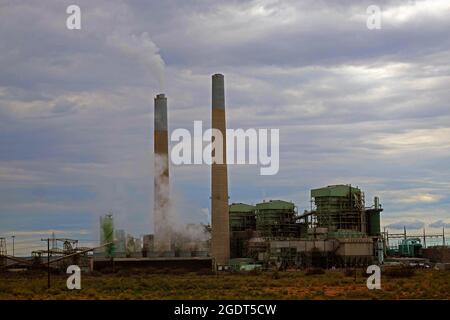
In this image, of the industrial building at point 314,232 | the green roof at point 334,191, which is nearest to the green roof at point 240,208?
the industrial building at point 314,232

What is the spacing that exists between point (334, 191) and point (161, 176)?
19218 millimetres

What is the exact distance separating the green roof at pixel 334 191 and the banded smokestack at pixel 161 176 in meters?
16.9

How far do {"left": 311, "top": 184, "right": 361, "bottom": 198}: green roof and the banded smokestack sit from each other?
1688 cm

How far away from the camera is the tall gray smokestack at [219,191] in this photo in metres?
70.7

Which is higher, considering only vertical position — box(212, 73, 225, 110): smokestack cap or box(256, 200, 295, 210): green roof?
box(212, 73, 225, 110): smokestack cap

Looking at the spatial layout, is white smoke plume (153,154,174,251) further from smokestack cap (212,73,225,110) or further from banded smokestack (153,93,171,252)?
smokestack cap (212,73,225,110)

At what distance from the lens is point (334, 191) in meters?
79.0

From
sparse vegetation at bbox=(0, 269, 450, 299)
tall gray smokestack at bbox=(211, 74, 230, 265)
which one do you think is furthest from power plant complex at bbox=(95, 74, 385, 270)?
sparse vegetation at bbox=(0, 269, 450, 299)

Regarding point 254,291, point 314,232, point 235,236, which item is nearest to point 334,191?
point 314,232

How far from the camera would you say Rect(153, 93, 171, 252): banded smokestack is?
7712cm

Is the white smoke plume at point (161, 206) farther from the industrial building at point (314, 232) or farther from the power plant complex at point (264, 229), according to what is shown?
the industrial building at point (314, 232)
